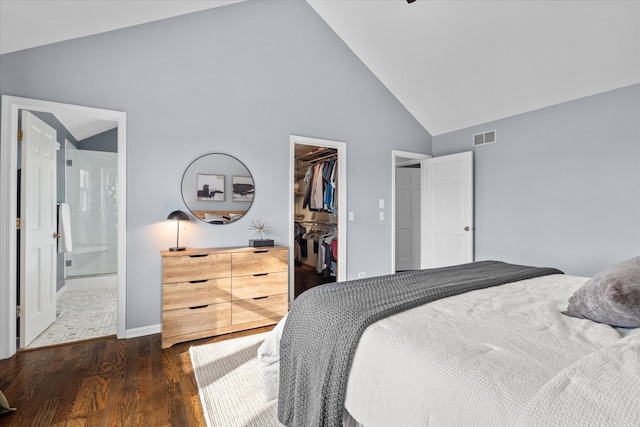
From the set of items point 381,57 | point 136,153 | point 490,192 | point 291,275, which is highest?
point 381,57

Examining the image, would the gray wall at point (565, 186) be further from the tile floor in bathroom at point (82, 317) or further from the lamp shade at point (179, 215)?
the tile floor in bathroom at point (82, 317)

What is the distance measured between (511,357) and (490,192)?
11.1 feet

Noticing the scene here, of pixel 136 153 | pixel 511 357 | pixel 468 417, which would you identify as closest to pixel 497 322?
pixel 511 357

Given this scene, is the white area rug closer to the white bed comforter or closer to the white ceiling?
the white bed comforter

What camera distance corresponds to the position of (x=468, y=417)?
753 millimetres

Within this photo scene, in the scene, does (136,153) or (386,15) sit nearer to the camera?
(136,153)

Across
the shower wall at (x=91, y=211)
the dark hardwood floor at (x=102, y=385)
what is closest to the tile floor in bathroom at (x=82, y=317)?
the dark hardwood floor at (x=102, y=385)

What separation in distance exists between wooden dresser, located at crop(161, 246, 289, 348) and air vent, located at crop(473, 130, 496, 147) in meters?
2.77

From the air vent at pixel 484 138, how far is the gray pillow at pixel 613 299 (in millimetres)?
2859

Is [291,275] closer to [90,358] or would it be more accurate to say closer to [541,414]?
[90,358]

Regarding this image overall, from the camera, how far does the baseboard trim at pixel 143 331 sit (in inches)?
109

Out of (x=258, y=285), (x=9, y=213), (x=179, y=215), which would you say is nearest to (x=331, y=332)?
(x=258, y=285)

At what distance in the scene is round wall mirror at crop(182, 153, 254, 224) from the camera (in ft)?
9.94

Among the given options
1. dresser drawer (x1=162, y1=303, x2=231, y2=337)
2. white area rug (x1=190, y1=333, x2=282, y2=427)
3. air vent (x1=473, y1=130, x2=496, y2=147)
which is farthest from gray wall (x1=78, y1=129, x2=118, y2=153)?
air vent (x1=473, y1=130, x2=496, y2=147)
